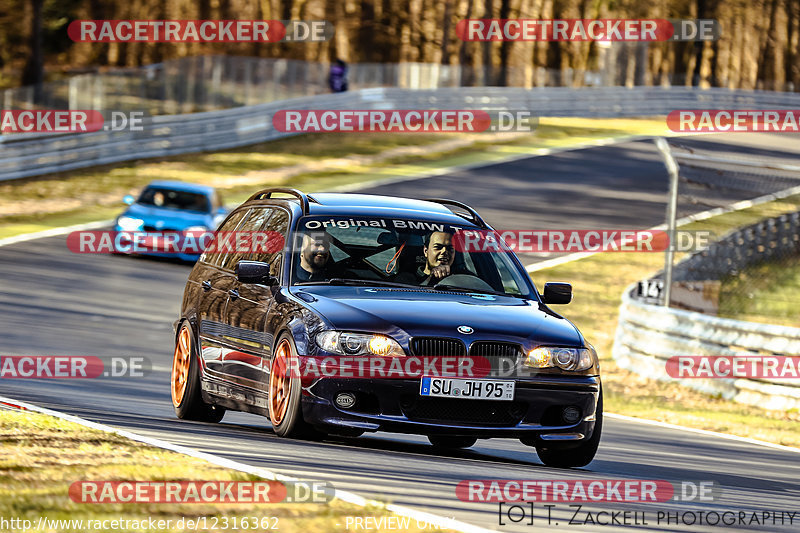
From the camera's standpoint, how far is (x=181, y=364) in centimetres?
1086

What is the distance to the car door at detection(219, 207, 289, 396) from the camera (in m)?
9.45

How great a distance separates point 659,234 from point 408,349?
80.1 feet

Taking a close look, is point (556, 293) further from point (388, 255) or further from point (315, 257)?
point (315, 257)

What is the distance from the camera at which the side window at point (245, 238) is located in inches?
410

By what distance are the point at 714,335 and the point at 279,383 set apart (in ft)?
30.4

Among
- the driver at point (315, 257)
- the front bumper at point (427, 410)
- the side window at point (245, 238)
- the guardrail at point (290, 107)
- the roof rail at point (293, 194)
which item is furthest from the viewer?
the guardrail at point (290, 107)

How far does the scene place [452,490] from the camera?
7.27m

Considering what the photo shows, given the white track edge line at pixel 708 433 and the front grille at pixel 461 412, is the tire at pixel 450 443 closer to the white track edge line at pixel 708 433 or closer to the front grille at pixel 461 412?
the front grille at pixel 461 412

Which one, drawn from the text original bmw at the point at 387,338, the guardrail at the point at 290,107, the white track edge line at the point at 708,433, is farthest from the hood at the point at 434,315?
the guardrail at the point at 290,107

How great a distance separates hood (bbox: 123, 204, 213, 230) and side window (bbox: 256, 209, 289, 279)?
14.6m

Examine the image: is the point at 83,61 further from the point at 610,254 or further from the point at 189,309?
the point at 189,309

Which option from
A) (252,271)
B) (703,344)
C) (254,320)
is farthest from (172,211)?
(252,271)

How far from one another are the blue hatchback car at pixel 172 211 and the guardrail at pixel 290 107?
762cm

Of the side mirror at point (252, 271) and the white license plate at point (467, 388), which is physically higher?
the side mirror at point (252, 271)
